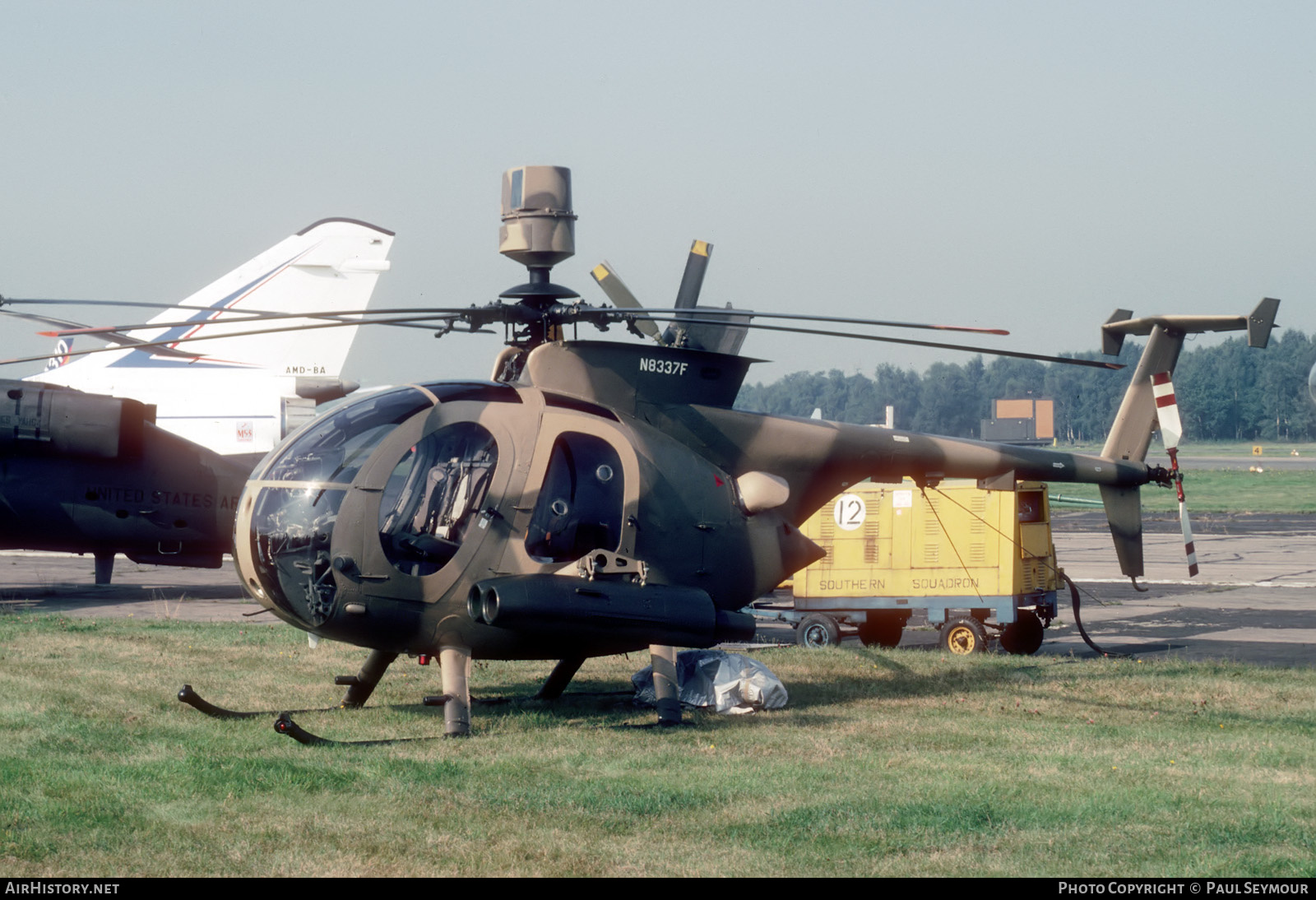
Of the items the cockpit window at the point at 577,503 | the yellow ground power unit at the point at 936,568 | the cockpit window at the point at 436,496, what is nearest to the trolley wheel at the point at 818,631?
the yellow ground power unit at the point at 936,568

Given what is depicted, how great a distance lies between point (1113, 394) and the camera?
153m

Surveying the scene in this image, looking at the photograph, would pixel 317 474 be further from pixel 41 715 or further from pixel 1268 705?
pixel 1268 705

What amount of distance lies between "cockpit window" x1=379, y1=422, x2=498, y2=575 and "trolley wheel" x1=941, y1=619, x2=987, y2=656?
8.83m

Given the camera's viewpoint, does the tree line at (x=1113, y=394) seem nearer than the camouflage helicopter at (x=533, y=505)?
No

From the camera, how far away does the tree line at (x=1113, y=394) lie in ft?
484

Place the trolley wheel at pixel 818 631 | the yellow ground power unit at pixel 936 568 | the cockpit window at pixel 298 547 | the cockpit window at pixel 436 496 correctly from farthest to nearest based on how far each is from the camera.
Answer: the trolley wheel at pixel 818 631, the yellow ground power unit at pixel 936 568, the cockpit window at pixel 436 496, the cockpit window at pixel 298 547

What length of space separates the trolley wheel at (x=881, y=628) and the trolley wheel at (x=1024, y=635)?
141 centimetres

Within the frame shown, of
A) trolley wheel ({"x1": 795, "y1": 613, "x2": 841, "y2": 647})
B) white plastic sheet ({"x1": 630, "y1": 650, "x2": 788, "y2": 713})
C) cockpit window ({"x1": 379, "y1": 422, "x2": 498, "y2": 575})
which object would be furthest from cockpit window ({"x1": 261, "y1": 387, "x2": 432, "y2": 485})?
trolley wheel ({"x1": 795, "y1": 613, "x2": 841, "y2": 647})

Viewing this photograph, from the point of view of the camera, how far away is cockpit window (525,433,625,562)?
999cm

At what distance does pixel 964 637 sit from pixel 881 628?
139cm

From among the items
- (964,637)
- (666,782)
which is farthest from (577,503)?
(964,637)

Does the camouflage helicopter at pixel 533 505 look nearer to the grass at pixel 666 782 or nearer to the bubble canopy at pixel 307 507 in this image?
the bubble canopy at pixel 307 507

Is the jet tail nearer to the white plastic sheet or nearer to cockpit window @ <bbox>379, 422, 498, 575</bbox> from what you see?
the white plastic sheet

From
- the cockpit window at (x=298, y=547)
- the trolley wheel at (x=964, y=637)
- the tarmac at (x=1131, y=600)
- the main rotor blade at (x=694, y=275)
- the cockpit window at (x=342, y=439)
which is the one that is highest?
the main rotor blade at (x=694, y=275)
